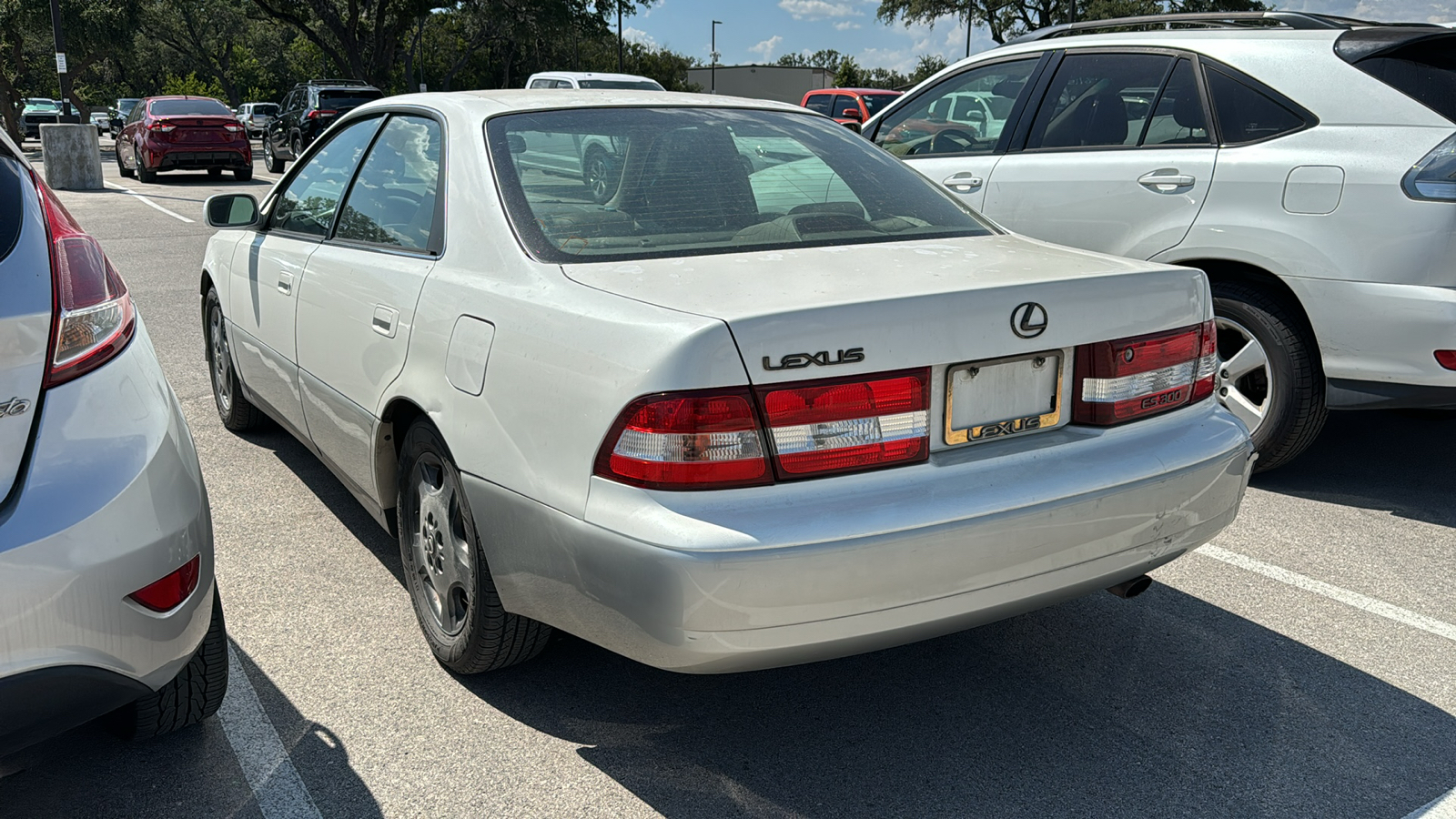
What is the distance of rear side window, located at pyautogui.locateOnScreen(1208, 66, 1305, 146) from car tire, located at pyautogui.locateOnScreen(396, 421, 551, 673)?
3.50 m

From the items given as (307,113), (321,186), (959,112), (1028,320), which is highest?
(307,113)

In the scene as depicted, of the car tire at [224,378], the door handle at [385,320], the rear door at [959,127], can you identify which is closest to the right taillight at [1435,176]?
the rear door at [959,127]

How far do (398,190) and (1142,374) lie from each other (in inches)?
85.1

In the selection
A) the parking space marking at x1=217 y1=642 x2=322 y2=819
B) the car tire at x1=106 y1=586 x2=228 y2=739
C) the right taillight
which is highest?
the right taillight

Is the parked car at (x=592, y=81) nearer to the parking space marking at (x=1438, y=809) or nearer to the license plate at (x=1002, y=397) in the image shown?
the license plate at (x=1002, y=397)

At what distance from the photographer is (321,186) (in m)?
4.04

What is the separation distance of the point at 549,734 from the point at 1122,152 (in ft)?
12.0

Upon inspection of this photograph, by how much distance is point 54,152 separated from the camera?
19.5 meters

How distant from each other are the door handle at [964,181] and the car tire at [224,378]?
11.2 feet

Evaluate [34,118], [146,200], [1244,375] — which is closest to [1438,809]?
[1244,375]

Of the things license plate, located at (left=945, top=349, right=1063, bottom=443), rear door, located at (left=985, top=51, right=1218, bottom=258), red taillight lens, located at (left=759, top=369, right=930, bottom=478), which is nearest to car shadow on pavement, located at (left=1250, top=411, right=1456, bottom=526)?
rear door, located at (left=985, top=51, right=1218, bottom=258)

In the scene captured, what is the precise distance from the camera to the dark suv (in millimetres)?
22688

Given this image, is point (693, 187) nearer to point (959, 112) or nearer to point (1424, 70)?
point (1424, 70)

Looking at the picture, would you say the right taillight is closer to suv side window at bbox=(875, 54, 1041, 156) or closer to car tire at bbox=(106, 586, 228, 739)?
suv side window at bbox=(875, 54, 1041, 156)
